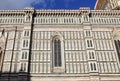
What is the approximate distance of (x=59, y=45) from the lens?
18.6 m

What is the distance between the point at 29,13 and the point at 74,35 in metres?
5.32

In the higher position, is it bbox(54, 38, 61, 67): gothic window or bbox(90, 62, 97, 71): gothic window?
bbox(54, 38, 61, 67): gothic window

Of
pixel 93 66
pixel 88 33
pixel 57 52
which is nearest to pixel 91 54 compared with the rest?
pixel 93 66

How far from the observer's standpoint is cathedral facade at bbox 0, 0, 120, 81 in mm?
16672

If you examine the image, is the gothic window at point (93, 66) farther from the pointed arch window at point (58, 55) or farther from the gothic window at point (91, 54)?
the pointed arch window at point (58, 55)

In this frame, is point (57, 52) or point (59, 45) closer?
point (57, 52)

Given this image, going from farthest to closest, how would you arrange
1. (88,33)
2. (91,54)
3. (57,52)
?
(88,33), (57,52), (91,54)

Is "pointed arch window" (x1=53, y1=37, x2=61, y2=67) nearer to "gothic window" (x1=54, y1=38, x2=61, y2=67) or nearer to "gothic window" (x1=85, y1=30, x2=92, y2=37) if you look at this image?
"gothic window" (x1=54, y1=38, x2=61, y2=67)

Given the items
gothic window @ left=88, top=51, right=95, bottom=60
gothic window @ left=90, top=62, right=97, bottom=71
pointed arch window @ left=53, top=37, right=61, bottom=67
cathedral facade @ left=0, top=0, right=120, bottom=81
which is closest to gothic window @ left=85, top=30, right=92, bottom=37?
cathedral facade @ left=0, top=0, right=120, bottom=81

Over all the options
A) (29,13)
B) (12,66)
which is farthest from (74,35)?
(12,66)

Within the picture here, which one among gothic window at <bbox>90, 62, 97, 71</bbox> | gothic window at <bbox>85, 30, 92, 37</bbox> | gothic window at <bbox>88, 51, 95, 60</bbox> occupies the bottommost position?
gothic window at <bbox>90, 62, 97, 71</bbox>

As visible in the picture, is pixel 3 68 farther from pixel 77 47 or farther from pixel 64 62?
pixel 77 47

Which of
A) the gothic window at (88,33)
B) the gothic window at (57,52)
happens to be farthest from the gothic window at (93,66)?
the gothic window at (88,33)

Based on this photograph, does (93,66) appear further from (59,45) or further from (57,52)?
(59,45)
